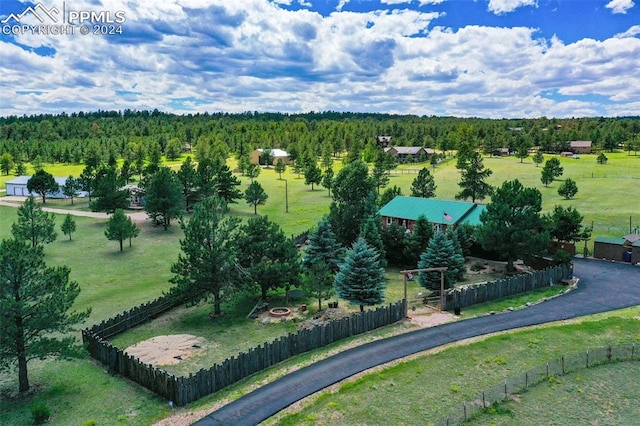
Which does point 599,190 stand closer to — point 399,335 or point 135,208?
point 399,335

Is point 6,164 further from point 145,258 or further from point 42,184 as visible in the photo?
point 145,258

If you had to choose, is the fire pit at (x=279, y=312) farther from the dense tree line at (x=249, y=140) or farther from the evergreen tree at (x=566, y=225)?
the dense tree line at (x=249, y=140)

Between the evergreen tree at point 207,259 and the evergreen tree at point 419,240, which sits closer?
the evergreen tree at point 207,259

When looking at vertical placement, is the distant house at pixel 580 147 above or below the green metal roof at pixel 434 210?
above

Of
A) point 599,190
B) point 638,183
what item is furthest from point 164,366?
point 638,183

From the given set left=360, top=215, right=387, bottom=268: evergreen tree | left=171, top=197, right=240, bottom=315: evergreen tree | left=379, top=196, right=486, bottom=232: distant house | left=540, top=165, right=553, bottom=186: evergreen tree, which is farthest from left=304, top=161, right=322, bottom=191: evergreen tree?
left=171, top=197, right=240, bottom=315: evergreen tree

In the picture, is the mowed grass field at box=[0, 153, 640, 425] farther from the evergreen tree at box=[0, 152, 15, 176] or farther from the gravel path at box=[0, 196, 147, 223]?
the evergreen tree at box=[0, 152, 15, 176]

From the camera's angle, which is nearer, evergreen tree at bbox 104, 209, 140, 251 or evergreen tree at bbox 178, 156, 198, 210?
evergreen tree at bbox 104, 209, 140, 251

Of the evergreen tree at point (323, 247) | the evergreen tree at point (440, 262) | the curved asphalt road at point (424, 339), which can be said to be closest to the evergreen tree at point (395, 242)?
the evergreen tree at point (323, 247)
